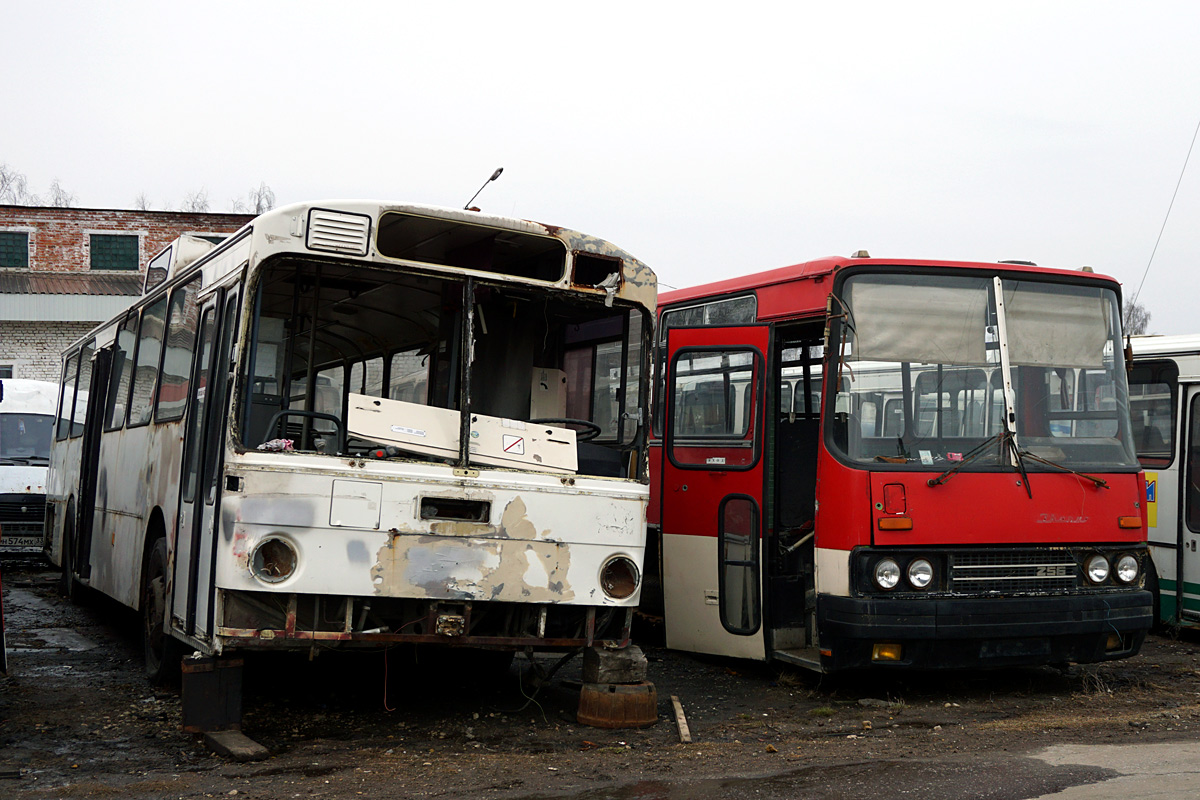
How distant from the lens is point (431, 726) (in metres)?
6.96

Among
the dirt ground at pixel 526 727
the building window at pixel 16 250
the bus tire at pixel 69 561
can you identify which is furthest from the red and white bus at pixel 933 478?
the building window at pixel 16 250

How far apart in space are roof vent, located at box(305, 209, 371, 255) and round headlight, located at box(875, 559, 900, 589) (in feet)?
11.9

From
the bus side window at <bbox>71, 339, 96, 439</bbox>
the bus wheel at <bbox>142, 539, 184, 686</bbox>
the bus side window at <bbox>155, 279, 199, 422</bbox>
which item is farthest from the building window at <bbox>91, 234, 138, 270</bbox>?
the bus wheel at <bbox>142, 539, 184, 686</bbox>

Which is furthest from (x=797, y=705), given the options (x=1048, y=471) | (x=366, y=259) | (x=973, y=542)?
(x=366, y=259)

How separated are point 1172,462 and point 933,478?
4.47 m

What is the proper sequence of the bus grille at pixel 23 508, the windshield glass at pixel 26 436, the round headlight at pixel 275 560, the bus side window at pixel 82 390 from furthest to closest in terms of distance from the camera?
the windshield glass at pixel 26 436 → the bus grille at pixel 23 508 → the bus side window at pixel 82 390 → the round headlight at pixel 275 560

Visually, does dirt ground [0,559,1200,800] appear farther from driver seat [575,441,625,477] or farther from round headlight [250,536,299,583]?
driver seat [575,441,625,477]

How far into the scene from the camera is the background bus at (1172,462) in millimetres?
10422

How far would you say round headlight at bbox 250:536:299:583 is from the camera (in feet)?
19.2

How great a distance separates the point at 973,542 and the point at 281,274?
4459 millimetres

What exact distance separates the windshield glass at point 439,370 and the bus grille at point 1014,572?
7.38ft

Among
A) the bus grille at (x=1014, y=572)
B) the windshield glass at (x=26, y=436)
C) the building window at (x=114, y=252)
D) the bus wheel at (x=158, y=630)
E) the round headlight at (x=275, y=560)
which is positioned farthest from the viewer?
the building window at (x=114, y=252)

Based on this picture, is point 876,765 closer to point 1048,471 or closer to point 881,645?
point 881,645

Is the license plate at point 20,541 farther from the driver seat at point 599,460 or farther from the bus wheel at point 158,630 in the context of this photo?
the driver seat at point 599,460
